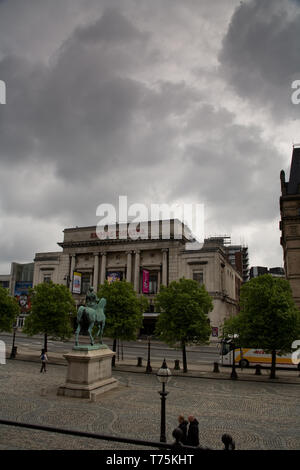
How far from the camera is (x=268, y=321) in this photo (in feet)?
88.3

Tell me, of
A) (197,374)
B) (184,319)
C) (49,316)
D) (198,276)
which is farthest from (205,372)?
(198,276)

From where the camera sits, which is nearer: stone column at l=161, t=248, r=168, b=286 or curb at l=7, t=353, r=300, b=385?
curb at l=7, t=353, r=300, b=385

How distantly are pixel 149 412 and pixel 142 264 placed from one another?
Result: 178 ft

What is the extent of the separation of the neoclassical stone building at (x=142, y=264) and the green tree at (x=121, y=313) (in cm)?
3040

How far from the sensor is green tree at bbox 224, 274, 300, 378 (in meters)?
26.5

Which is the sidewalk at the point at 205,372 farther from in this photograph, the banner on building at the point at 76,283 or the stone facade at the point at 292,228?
the banner on building at the point at 76,283

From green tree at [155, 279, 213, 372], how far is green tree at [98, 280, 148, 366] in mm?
2705

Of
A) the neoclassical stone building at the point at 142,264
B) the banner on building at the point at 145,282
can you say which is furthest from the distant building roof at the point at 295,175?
the banner on building at the point at 145,282

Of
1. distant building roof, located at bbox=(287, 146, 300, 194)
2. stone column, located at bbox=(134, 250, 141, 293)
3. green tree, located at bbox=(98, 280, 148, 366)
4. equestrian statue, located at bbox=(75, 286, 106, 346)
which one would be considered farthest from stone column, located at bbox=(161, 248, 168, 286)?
equestrian statue, located at bbox=(75, 286, 106, 346)

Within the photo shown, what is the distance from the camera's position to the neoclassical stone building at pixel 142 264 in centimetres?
6488

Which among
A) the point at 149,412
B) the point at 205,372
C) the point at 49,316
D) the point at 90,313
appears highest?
the point at 90,313

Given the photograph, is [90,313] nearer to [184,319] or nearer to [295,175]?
[184,319]

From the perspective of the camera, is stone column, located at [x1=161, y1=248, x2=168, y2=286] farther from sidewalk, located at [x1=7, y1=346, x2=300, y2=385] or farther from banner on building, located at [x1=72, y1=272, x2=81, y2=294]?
sidewalk, located at [x1=7, y1=346, x2=300, y2=385]
